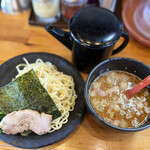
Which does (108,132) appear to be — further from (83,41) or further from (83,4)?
(83,4)

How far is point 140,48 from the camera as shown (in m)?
1.31

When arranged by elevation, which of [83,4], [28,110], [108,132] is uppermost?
[83,4]

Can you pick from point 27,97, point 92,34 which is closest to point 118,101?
point 92,34

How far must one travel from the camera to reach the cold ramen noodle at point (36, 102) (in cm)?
90

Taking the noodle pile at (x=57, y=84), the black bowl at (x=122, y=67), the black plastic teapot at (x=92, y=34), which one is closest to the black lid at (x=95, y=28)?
the black plastic teapot at (x=92, y=34)

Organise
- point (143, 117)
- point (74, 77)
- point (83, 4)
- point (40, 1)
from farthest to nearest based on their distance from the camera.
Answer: point (83, 4), point (40, 1), point (74, 77), point (143, 117)

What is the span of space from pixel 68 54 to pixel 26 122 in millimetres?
565

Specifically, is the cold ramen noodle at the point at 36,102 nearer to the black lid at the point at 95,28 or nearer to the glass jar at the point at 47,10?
the black lid at the point at 95,28

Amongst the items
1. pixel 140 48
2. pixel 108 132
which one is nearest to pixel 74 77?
pixel 108 132

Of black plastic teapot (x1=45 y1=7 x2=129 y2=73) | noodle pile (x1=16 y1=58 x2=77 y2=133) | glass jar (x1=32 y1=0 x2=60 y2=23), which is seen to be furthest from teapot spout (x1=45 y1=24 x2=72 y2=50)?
glass jar (x1=32 y1=0 x2=60 y2=23)

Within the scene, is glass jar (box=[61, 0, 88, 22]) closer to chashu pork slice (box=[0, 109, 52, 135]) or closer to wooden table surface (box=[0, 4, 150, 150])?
wooden table surface (box=[0, 4, 150, 150])

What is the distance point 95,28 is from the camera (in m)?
0.94

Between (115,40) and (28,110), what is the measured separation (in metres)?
0.57

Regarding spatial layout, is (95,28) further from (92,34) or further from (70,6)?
(70,6)
